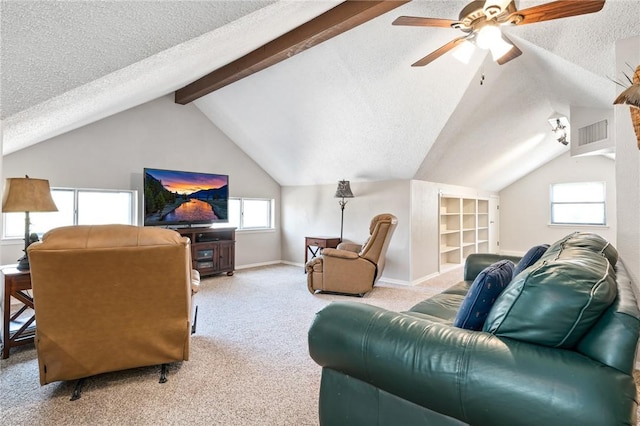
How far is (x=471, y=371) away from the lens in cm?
103

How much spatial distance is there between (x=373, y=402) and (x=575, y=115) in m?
5.30

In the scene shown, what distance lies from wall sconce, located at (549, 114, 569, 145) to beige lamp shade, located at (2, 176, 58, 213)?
6660mm

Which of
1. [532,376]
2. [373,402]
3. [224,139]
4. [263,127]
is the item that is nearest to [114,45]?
[373,402]

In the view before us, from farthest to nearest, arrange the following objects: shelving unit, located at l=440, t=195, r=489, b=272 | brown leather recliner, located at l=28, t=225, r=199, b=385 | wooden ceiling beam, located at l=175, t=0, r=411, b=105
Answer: shelving unit, located at l=440, t=195, r=489, b=272 → wooden ceiling beam, located at l=175, t=0, r=411, b=105 → brown leather recliner, located at l=28, t=225, r=199, b=385

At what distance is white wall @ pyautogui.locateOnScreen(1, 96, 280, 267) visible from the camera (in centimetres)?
422

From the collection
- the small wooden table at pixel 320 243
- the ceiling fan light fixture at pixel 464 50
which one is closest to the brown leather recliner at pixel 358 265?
the small wooden table at pixel 320 243

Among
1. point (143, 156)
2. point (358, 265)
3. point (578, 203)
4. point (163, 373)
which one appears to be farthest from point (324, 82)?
point (578, 203)

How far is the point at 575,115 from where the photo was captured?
4.68 meters

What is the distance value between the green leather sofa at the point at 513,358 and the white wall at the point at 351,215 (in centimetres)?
389

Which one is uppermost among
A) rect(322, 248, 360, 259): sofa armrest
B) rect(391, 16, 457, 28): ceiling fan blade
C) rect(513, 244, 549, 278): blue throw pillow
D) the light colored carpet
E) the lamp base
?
rect(391, 16, 457, 28): ceiling fan blade

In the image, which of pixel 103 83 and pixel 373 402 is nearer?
pixel 373 402

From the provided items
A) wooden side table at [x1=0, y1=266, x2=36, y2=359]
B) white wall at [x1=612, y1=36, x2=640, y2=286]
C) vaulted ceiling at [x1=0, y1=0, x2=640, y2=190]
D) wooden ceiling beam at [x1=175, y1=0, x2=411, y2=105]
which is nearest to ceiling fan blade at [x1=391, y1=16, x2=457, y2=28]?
wooden ceiling beam at [x1=175, y1=0, x2=411, y2=105]

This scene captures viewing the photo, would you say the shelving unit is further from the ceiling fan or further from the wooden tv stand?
the ceiling fan

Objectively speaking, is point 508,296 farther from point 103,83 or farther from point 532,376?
point 103,83
